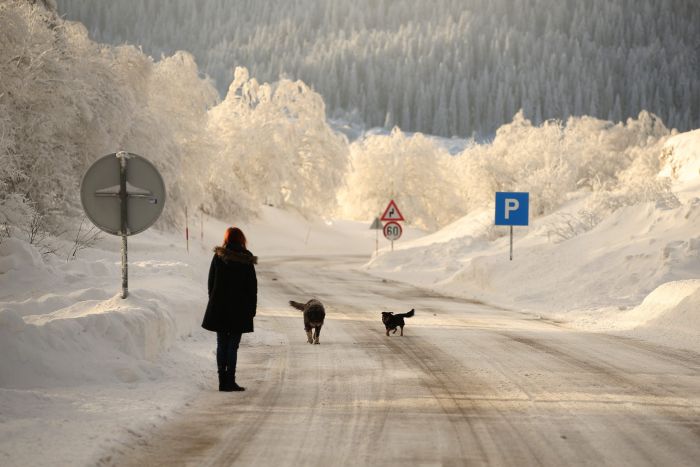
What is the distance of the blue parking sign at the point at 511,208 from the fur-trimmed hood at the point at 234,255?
55.9ft

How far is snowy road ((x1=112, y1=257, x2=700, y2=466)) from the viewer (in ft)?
18.7

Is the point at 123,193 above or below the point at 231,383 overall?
above

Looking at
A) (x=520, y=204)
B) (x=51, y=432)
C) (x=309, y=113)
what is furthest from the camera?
(x=309, y=113)

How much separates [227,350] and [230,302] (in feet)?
1.64

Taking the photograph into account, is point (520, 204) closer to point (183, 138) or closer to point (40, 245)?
point (40, 245)

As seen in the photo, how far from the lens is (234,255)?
8.35m

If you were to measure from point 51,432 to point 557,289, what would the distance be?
16502 millimetres

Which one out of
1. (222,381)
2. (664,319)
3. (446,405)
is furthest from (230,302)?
(664,319)

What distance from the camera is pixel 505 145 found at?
6894cm

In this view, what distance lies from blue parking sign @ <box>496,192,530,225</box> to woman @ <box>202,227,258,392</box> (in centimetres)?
1706

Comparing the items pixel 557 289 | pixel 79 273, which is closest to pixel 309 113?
pixel 557 289

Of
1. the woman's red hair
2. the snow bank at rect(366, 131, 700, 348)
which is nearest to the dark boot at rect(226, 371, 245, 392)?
the woman's red hair

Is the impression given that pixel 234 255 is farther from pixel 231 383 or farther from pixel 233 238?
pixel 231 383

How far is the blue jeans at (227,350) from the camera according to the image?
8242 millimetres
